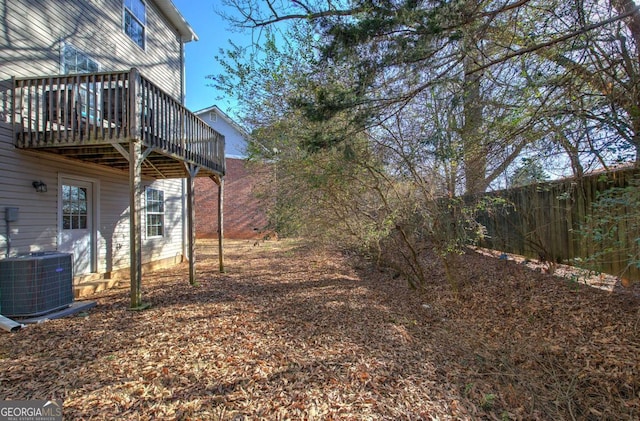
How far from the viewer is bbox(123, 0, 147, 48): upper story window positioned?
7695 millimetres

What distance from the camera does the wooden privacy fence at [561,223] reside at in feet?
13.6

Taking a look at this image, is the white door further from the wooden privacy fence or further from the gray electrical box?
the wooden privacy fence

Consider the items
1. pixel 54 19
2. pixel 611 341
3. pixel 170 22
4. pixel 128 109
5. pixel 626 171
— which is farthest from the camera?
pixel 170 22

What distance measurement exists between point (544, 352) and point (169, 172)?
8387 millimetres

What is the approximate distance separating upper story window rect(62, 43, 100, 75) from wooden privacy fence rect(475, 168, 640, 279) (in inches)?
312

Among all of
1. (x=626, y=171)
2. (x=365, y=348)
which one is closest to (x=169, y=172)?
(x=365, y=348)

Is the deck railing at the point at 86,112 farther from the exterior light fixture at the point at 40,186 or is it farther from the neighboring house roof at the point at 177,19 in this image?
the neighboring house roof at the point at 177,19

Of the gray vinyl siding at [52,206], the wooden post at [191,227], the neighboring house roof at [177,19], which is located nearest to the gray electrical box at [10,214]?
the gray vinyl siding at [52,206]

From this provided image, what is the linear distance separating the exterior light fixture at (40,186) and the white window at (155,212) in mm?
3027

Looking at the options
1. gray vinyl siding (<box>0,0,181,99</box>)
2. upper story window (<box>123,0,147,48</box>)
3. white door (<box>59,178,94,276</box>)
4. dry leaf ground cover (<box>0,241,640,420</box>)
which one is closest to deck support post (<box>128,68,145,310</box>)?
dry leaf ground cover (<box>0,241,640,420</box>)

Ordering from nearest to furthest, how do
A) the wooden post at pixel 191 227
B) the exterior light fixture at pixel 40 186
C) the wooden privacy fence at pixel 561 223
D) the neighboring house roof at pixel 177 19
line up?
the wooden privacy fence at pixel 561 223, the exterior light fixture at pixel 40 186, the wooden post at pixel 191 227, the neighboring house roof at pixel 177 19

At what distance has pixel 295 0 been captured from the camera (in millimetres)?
4270

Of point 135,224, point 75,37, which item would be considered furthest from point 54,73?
point 135,224

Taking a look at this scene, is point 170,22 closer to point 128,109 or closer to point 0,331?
point 128,109
